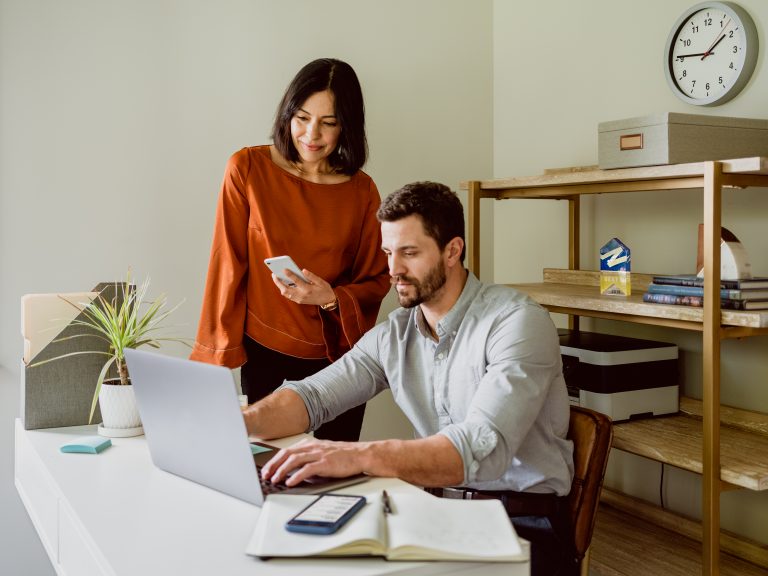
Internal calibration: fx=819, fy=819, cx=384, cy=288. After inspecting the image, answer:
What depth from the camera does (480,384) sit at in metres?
1.56

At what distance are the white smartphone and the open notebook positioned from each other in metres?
0.76

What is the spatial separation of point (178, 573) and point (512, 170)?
2675 millimetres

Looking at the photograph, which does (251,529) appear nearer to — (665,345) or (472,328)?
(472,328)

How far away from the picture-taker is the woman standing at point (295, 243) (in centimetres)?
209

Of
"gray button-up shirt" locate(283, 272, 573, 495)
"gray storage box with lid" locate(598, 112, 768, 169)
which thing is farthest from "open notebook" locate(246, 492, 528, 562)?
"gray storage box with lid" locate(598, 112, 768, 169)

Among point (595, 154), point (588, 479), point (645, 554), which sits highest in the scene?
point (595, 154)

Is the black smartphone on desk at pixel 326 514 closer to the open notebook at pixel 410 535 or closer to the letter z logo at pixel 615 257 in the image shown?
the open notebook at pixel 410 535

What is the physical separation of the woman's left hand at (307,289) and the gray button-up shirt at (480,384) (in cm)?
22

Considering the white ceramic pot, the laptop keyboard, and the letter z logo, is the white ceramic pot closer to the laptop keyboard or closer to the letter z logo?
the laptop keyboard

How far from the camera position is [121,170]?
8.87ft

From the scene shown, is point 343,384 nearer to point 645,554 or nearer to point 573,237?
point 645,554

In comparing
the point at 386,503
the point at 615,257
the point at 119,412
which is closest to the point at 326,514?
the point at 386,503

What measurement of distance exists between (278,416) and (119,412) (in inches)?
13.6

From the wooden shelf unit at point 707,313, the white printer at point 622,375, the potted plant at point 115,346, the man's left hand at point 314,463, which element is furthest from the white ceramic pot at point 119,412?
the wooden shelf unit at point 707,313
